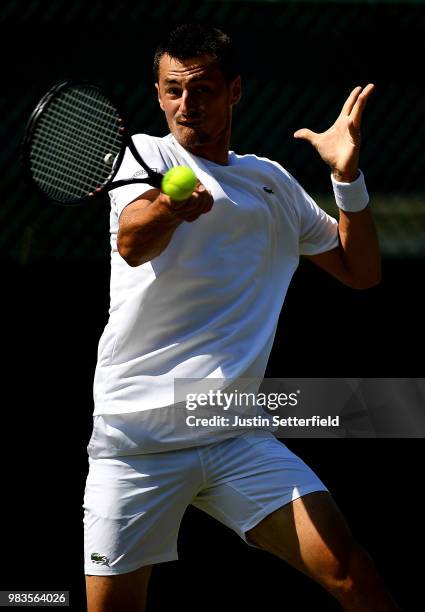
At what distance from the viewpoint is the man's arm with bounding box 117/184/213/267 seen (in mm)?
3064

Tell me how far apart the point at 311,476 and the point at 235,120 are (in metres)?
Answer: 1.69

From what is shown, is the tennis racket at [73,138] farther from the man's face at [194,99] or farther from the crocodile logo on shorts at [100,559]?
the crocodile logo on shorts at [100,559]

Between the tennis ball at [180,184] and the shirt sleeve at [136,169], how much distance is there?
304 mm

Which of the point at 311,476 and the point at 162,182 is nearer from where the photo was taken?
the point at 162,182

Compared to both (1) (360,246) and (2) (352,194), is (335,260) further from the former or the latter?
(2) (352,194)

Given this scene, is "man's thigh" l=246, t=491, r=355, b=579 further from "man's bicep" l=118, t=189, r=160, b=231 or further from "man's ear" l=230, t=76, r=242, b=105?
"man's ear" l=230, t=76, r=242, b=105

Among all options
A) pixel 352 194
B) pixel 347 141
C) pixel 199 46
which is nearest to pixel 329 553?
pixel 352 194

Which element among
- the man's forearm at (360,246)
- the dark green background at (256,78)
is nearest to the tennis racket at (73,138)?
the man's forearm at (360,246)

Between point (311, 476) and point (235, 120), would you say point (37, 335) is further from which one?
point (311, 476)

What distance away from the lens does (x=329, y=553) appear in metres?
3.28

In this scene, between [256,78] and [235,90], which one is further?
[256,78]

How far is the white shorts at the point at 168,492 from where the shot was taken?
3.41 m

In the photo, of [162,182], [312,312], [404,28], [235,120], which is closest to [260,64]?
[235,120]

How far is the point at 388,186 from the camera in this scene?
4.82 metres
